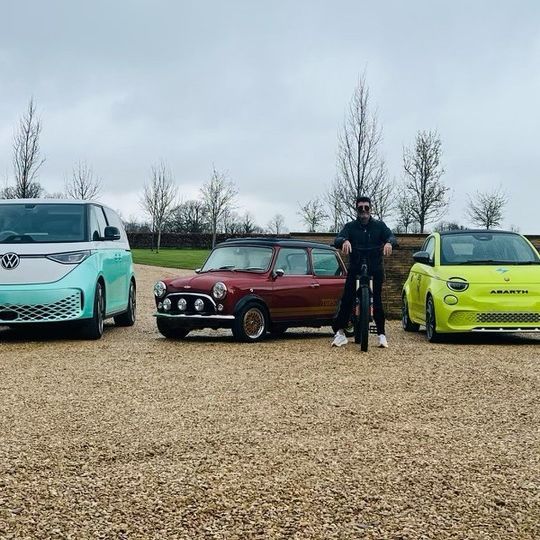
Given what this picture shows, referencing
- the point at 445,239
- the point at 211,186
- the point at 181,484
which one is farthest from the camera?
the point at 211,186

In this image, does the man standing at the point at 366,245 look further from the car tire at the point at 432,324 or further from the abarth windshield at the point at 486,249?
the abarth windshield at the point at 486,249

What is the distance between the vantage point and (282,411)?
668 centimetres

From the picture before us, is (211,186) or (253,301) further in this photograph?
(211,186)

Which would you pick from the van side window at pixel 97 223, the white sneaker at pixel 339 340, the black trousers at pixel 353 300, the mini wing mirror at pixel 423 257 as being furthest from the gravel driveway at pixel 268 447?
the mini wing mirror at pixel 423 257

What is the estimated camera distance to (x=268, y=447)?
5.48 m

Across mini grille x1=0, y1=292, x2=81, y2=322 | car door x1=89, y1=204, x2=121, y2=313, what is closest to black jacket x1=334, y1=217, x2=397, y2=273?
car door x1=89, y1=204, x2=121, y2=313

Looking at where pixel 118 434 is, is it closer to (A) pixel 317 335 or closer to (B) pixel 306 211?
(A) pixel 317 335

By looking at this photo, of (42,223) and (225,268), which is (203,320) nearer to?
(225,268)

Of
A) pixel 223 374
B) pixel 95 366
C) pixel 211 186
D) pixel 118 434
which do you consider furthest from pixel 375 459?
pixel 211 186

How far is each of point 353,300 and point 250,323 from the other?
58.8 inches

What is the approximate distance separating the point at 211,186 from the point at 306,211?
23.7ft

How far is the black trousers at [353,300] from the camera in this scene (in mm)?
11008

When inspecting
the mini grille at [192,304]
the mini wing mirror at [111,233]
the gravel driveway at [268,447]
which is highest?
the mini wing mirror at [111,233]

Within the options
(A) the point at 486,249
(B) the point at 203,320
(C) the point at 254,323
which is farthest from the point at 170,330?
(A) the point at 486,249
